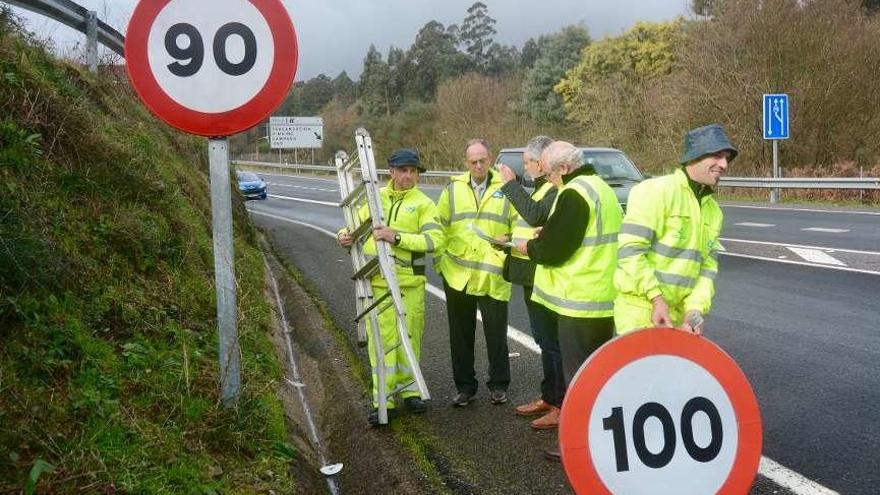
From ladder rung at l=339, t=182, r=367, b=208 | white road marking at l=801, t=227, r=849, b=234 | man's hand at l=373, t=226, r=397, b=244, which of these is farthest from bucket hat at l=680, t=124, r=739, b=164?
white road marking at l=801, t=227, r=849, b=234

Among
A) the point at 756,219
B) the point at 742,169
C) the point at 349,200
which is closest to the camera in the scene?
the point at 349,200

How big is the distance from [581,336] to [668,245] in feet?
3.25

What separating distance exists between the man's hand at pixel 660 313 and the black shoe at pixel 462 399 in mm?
2337

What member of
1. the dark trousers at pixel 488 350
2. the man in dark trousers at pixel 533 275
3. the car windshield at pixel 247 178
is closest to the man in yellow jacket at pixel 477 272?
the dark trousers at pixel 488 350

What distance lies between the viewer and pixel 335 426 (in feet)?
18.5

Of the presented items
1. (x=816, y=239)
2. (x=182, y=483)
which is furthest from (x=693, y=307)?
(x=816, y=239)

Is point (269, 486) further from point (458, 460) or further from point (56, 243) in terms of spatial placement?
point (56, 243)

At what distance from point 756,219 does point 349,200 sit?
Result: 15366 millimetres

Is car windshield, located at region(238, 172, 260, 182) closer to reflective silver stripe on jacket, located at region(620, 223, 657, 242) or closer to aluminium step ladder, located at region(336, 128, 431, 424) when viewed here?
aluminium step ladder, located at region(336, 128, 431, 424)

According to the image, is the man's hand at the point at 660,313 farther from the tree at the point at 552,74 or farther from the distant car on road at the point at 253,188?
the tree at the point at 552,74

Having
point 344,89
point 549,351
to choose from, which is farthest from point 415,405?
point 344,89

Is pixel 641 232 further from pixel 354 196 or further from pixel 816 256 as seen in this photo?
pixel 816 256

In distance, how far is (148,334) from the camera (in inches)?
190

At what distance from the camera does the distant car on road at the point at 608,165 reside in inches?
527
